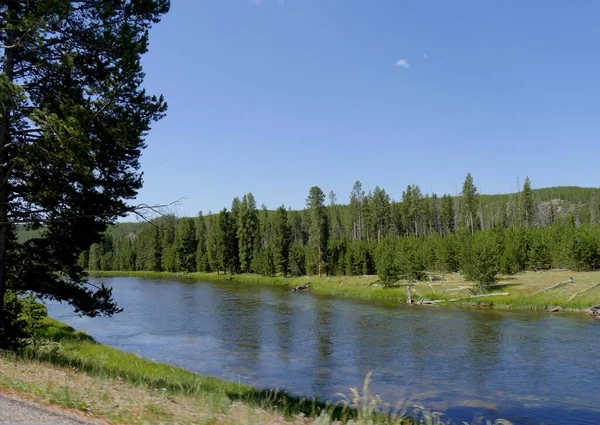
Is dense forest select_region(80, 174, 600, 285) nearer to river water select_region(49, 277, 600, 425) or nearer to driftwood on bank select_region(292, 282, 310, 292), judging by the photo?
driftwood on bank select_region(292, 282, 310, 292)

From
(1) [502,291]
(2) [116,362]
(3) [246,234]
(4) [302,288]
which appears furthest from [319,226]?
(2) [116,362]

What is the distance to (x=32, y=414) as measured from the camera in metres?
5.74

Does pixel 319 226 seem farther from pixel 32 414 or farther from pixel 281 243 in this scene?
pixel 32 414

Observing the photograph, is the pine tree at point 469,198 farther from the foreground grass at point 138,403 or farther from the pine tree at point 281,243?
the foreground grass at point 138,403

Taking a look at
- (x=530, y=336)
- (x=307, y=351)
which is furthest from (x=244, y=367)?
(x=530, y=336)

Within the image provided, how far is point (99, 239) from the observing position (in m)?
14.5

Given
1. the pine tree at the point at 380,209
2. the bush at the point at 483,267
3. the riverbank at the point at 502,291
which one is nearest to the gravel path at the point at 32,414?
the riverbank at the point at 502,291

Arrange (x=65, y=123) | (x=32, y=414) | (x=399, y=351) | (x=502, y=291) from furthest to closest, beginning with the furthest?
(x=502, y=291) < (x=399, y=351) < (x=65, y=123) < (x=32, y=414)

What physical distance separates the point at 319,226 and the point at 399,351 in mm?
55613

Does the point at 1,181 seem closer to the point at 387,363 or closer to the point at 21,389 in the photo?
the point at 21,389

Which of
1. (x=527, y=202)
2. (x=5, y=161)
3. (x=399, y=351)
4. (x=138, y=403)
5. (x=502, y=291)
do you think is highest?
(x=527, y=202)

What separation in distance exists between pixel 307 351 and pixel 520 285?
32683 millimetres

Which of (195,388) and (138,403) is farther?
(195,388)

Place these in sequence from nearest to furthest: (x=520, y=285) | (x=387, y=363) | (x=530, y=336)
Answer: (x=387, y=363), (x=530, y=336), (x=520, y=285)
